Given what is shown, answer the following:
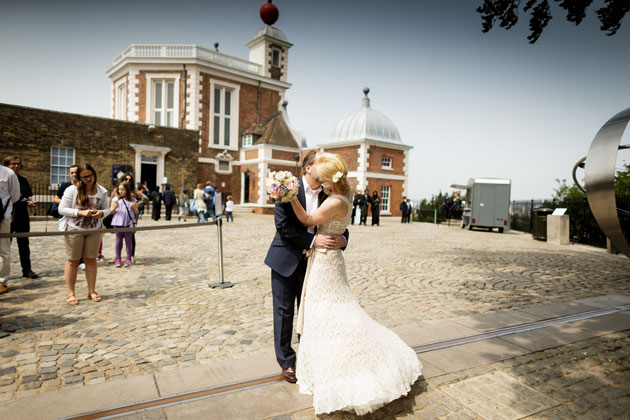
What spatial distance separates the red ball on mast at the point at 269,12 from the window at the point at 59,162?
1527 centimetres

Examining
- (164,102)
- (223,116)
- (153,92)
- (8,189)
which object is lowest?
(8,189)

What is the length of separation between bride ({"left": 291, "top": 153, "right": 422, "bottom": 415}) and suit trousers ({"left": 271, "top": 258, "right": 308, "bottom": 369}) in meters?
0.15

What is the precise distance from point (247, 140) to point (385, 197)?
12.0 metres

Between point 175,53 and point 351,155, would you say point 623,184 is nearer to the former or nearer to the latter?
point 351,155

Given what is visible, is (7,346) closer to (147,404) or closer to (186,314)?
(186,314)

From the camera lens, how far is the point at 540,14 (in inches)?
182

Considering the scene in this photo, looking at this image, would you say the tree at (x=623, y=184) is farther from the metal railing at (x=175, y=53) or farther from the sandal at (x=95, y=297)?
the metal railing at (x=175, y=53)

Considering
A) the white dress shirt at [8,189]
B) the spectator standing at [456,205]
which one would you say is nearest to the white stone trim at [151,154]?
the white dress shirt at [8,189]

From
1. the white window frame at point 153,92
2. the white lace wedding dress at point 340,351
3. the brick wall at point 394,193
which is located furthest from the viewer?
the brick wall at point 394,193

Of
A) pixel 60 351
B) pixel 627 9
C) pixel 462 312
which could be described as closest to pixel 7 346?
pixel 60 351

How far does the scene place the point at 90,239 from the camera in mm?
4926

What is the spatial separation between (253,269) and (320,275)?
480 centimetres

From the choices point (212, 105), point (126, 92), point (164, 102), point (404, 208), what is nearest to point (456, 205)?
point (404, 208)

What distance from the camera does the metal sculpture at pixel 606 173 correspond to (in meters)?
2.44
